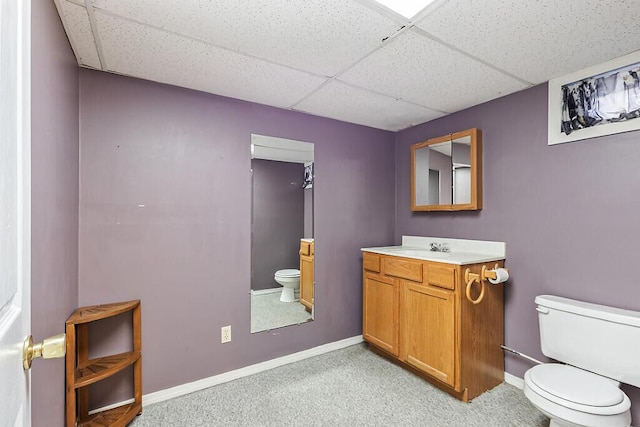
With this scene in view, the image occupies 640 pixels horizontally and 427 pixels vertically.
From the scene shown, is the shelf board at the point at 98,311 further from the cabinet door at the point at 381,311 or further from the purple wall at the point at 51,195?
the cabinet door at the point at 381,311

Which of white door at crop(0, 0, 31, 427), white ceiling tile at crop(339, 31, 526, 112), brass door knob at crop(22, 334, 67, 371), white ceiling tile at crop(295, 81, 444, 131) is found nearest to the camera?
white door at crop(0, 0, 31, 427)

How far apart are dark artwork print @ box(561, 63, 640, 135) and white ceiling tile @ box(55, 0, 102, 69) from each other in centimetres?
271

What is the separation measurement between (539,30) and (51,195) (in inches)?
94.1

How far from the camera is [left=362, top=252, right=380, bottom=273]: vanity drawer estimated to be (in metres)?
2.72

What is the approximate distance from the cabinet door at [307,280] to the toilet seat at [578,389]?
64.2 inches

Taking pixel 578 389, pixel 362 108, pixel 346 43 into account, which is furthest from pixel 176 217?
pixel 578 389

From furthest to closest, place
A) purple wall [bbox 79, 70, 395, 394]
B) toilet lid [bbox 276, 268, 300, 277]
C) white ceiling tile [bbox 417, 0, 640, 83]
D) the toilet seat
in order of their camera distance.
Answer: toilet lid [bbox 276, 268, 300, 277] → purple wall [bbox 79, 70, 395, 394] → the toilet seat → white ceiling tile [bbox 417, 0, 640, 83]

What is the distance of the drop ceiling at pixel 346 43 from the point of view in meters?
1.37

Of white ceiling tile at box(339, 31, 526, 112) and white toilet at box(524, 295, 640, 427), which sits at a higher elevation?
white ceiling tile at box(339, 31, 526, 112)

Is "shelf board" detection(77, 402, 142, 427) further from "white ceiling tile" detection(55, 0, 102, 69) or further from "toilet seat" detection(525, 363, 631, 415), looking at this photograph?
"toilet seat" detection(525, 363, 631, 415)

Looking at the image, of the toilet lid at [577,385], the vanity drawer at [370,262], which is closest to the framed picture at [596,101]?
the toilet lid at [577,385]

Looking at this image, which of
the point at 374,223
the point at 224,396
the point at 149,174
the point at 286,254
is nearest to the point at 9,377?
the point at 149,174

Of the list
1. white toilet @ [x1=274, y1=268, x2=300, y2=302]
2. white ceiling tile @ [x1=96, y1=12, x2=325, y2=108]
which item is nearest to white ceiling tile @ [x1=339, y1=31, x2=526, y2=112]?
white ceiling tile @ [x1=96, y1=12, x2=325, y2=108]

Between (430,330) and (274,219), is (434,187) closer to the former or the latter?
Answer: (430,330)
